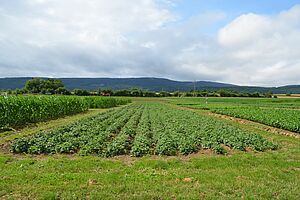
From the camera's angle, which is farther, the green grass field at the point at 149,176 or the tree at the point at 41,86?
the tree at the point at 41,86

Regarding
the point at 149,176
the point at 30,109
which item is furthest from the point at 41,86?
the point at 149,176

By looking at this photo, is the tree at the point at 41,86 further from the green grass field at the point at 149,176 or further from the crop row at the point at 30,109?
the green grass field at the point at 149,176

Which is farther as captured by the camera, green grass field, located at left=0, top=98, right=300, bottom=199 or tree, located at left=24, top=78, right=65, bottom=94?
tree, located at left=24, top=78, right=65, bottom=94

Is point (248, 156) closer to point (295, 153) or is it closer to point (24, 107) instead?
point (295, 153)

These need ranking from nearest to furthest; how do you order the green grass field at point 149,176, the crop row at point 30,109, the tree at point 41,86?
the green grass field at point 149,176
the crop row at point 30,109
the tree at point 41,86

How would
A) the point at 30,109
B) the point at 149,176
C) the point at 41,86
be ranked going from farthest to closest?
the point at 41,86, the point at 30,109, the point at 149,176

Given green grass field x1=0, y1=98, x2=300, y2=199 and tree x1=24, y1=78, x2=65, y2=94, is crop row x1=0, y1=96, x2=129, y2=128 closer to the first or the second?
green grass field x1=0, y1=98, x2=300, y2=199

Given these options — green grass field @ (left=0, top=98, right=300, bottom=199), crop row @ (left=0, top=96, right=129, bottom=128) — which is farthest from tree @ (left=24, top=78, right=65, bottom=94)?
green grass field @ (left=0, top=98, right=300, bottom=199)

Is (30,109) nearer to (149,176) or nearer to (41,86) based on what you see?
(149,176)

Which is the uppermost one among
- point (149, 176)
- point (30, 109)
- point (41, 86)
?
point (41, 86)

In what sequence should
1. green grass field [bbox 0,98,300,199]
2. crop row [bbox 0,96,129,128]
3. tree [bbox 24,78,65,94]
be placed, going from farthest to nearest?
tree [bbox 24,78,65,94] < crop row [bbox 0,96,129,128] < green grass field [bbox 0,98,300,199]

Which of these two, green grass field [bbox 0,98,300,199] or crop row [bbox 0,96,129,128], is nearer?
green grass field [bbox 0,98,300,199]

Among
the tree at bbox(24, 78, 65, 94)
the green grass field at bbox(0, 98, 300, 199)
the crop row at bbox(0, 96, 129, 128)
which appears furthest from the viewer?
the tree at bbox(24, 78, 65, 94)

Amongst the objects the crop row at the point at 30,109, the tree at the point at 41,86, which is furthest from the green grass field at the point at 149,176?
the tree at the point at 41,86
